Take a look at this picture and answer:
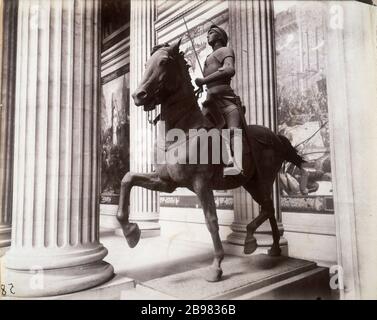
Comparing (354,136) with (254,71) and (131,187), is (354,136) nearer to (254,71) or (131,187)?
(254,71)

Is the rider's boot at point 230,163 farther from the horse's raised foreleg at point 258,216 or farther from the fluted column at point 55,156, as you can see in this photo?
the fluted column at point 55,156

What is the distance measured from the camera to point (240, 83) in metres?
3.89

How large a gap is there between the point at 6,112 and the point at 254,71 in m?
3.05

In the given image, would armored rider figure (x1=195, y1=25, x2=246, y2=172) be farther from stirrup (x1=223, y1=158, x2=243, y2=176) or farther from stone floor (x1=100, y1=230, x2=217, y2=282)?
stone floor (x1=100, y1=230, x2=217, y2=282)

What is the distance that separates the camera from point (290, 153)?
3.55m

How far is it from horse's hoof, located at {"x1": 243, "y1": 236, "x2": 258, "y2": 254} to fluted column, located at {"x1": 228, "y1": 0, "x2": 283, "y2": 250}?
0.32 m

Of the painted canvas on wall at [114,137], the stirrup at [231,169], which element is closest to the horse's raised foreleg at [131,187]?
the stirrup at [231,169]

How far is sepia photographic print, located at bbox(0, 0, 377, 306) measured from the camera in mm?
2541

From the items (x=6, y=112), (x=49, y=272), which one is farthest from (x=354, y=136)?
(x=6, y=112)

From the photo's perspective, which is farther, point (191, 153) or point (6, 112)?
point (6, 112)

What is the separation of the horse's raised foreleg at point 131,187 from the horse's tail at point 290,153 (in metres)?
1.42

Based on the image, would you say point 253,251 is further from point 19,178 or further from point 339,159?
point 19,178
